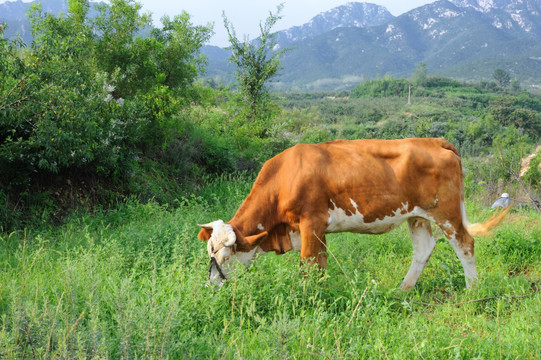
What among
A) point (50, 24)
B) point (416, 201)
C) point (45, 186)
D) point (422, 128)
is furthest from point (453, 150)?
point (422, 128)

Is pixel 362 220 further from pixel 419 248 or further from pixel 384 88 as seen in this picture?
pixel 384 88

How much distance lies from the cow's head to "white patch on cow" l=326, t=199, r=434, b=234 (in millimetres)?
823

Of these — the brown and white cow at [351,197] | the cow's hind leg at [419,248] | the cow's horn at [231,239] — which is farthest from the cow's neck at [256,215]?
the cow's hind leg at [419,248]

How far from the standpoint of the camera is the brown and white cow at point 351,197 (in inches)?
191

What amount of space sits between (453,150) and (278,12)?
9.52 meters

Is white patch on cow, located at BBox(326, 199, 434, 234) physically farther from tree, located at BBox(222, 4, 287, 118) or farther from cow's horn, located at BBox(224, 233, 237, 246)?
tree, located at BBox(222, 4, 287, 118)

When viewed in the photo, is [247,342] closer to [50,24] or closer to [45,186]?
[45,186]

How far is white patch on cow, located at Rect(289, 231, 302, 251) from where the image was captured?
201 inches

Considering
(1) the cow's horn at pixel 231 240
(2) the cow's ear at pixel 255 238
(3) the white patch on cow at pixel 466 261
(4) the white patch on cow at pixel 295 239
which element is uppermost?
(1) the cow's horn at pixel 231 240

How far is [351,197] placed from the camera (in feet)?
16.3

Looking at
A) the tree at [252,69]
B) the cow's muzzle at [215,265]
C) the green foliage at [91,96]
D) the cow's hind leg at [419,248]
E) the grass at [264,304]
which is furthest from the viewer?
the tree at [252,69]

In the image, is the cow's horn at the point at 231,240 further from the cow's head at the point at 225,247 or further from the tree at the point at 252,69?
the tree at the point at 252,69

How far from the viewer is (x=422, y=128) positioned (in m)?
35.2

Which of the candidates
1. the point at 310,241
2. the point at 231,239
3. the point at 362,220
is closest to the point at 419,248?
the point at 362,220
